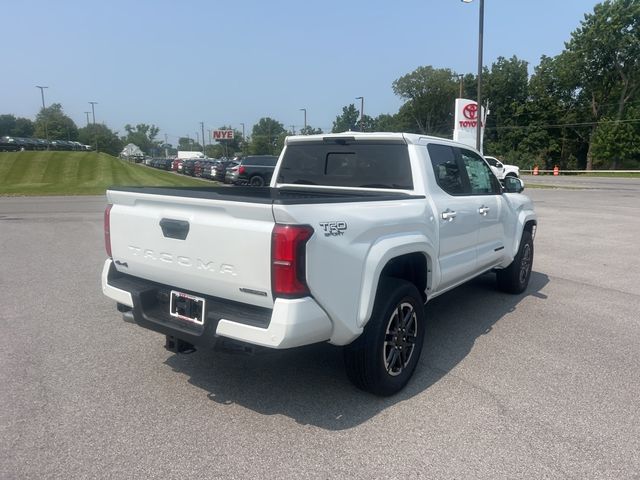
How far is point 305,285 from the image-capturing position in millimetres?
2910

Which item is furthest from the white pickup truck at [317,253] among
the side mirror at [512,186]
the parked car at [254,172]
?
the parked car at [254,172]

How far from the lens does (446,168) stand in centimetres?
472

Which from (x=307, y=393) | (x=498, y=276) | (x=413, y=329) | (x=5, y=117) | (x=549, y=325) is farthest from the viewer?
(x=5, y=117)

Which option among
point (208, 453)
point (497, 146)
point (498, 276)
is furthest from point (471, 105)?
point (497, 146)

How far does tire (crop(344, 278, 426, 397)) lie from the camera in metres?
3.47

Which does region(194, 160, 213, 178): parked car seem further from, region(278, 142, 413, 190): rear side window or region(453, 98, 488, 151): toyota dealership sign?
region(278, 142, 413, 190): rear side window

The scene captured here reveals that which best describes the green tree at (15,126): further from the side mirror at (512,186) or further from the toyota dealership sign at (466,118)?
the side mirror at (512,186)

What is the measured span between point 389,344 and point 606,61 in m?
68.5

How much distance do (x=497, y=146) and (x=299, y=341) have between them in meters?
73.3

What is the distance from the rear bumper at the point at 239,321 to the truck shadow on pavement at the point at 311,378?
0.76 ft

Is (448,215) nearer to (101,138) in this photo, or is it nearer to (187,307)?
(187,307)

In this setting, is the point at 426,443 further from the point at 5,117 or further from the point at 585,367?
the point at 5,117

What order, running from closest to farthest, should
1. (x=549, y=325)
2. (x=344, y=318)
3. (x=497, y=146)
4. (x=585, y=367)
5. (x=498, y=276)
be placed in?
(x=344, y=318) → (x=585, y=367) → (x=549, y=325) → (x=498, y=276) → (x=497, y=146)

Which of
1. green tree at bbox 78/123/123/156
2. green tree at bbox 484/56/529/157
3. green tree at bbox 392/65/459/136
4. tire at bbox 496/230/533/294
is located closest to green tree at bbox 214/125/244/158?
green tree at bbox 78/123/123/156
